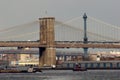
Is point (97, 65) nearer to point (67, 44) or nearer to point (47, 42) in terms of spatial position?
point (47, 42)

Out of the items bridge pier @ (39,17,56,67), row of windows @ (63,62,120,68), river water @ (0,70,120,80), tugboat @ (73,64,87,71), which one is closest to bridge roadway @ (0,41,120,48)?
bridge pier @ (39,17,56,67)

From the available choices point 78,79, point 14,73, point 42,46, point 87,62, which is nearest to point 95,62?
point 87,62

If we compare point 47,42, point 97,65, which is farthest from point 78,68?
point 97,65

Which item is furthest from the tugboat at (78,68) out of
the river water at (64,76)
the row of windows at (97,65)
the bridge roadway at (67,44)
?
the river water at (64,76)

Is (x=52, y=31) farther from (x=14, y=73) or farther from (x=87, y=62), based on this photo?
(x=14, y=73)

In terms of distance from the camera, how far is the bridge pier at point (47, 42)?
17100 centimetres

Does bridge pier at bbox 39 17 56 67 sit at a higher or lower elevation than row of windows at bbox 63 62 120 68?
higher

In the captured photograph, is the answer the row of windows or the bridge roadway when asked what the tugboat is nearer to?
the bridge roadway

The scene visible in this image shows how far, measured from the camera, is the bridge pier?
171 meters

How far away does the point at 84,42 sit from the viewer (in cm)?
17188

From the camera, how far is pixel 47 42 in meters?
172

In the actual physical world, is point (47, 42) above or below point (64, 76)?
above

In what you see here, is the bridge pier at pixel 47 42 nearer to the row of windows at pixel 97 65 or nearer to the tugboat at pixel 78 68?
the row of windows at pixel 97 65

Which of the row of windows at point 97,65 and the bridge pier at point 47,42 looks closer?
the bridge pier at point 47,42
